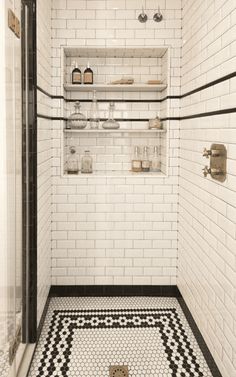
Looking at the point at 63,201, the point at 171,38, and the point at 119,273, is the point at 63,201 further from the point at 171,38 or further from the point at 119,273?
the point at 171,38

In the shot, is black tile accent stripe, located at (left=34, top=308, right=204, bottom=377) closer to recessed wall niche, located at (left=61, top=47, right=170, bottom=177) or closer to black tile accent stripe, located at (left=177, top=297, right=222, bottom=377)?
black tile accent stripe, located at (left=177, top=297, right=222, bottom=377)

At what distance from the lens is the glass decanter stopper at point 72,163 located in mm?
3984

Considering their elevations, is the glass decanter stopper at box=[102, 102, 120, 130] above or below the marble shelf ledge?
above

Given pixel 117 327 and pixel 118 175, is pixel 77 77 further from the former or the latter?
pixel 117 327

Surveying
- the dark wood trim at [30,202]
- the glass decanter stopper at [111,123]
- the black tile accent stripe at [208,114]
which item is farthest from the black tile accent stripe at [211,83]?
the dark wood trim at [30,202]

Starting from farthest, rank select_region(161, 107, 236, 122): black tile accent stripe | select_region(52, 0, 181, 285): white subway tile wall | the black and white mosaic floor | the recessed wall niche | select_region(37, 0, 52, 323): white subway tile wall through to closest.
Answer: the recessed wall niche, select_region(52, 0, 181, 285): white subway tile wall, select_region(37, 0, 52, 323): white subway tile wall, the black and white mosaic floor, select_region(161, 107, 236, 122): black tile accent stripe

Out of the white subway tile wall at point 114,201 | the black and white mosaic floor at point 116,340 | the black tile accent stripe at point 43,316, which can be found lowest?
the black and white mosaic floor at point 116,340

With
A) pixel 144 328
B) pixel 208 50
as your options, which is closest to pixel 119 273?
pixel 144 328

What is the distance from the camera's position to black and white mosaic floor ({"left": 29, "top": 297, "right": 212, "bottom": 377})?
8.98ft

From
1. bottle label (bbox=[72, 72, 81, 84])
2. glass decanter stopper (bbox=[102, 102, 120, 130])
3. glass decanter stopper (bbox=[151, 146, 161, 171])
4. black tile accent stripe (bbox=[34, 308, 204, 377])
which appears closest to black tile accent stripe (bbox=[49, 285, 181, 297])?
black tile accent stripe (bbox=[34, 308, 204, 377])

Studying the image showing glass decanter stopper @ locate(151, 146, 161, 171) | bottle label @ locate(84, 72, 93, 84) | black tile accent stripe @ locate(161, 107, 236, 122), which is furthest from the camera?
glass decanter stopper @ locate(151, 146, 161, 171)

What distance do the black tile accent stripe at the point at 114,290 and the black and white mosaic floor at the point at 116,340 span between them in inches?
2.1

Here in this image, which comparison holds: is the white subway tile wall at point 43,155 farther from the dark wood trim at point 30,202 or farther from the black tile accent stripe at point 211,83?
the black tile accent stripe at point 211,83

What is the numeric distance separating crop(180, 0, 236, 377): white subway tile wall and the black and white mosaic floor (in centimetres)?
20
